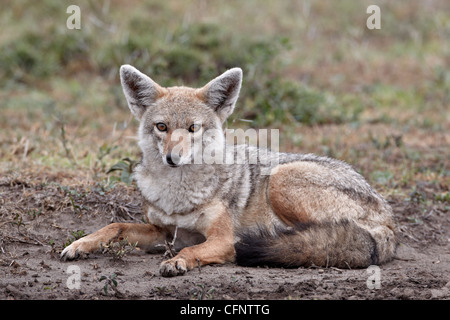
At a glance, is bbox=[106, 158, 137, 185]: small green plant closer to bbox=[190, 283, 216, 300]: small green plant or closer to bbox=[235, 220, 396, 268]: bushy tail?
bbox=[235, 220, 396, 268]: bushy tail

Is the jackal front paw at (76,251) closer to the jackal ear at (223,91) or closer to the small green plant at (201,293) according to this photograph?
the small green plant at (201,293)


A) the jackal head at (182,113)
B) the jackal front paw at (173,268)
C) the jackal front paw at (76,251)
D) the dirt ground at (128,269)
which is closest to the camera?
the dirt ground at (128,269)

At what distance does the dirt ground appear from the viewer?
4.36 metres

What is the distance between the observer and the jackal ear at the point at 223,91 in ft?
18.5

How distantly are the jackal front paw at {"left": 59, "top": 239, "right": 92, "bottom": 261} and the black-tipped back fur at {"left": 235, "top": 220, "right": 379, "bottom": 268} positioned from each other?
4.47ft

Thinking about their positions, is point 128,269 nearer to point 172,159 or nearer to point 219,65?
point 172,159

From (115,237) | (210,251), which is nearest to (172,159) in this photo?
(210,251)

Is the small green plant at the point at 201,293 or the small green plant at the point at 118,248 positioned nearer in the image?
the small green plant at the point at 201,293

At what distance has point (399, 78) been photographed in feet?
43.9

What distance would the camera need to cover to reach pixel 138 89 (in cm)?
571

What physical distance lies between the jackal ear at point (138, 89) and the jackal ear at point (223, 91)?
47 centimetres

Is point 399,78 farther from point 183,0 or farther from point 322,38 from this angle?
point 183,0

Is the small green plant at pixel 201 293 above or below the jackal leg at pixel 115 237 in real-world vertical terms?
below

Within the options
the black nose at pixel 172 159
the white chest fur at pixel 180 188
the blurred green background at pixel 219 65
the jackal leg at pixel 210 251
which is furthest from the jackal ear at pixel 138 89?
the blurred green background at pixel 219 65
